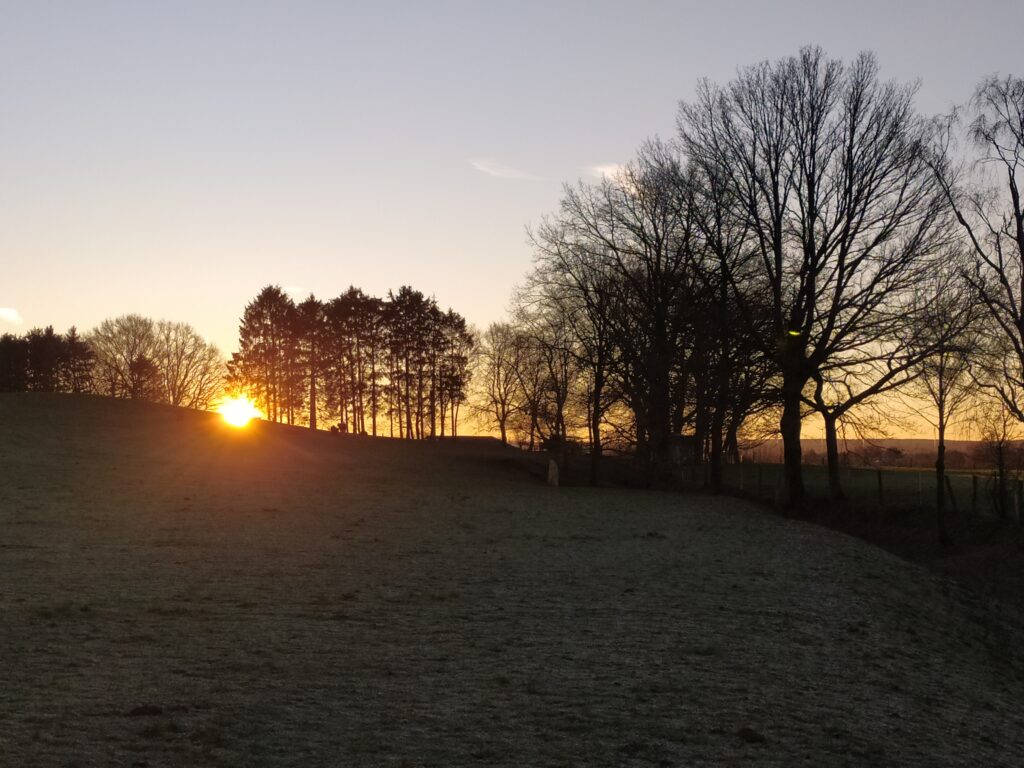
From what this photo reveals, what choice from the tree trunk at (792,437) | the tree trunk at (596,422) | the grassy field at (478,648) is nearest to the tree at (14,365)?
the tree trunk at (596,422)

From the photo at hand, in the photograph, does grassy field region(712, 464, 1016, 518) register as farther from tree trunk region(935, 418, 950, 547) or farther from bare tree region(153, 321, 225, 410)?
bare tree region(153, 321, 225, 410)

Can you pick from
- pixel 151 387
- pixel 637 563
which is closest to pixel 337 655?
pixel 637 563

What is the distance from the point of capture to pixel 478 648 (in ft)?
33.7

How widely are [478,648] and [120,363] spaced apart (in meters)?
87.8

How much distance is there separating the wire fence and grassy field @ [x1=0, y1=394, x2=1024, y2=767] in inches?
228

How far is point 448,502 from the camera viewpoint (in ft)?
110

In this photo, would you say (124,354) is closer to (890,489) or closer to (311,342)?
(311,342)

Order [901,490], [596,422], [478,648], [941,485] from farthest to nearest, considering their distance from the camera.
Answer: [596,422] < [901,490] < [941,485] < [478,648]

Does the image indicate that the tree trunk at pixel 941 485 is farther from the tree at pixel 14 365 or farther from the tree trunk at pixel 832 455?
the tree at pixel 14 365

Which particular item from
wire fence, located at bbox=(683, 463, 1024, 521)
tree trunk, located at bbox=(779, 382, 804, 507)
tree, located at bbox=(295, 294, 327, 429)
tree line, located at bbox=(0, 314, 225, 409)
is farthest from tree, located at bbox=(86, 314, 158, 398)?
tree trunk, located at bbox=(779, 382, 804, 507)

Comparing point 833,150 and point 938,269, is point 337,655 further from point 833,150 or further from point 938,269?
point 833,150

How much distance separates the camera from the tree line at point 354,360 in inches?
3066

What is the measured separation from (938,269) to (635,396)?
13002mm

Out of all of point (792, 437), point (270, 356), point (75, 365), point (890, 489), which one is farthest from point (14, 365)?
point (890, 489)
